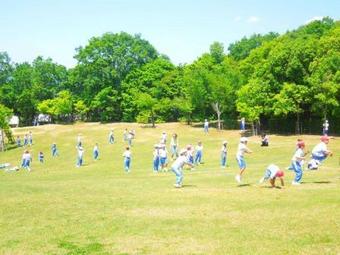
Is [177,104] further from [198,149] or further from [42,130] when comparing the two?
[198,149]

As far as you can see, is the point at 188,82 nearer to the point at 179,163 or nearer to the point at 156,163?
the point at 156,163

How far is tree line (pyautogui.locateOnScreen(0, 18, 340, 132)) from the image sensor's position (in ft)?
198

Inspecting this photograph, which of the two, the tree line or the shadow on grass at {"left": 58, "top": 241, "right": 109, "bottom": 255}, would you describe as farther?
the tree line

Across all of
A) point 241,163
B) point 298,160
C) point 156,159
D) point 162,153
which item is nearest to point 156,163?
point 156,159

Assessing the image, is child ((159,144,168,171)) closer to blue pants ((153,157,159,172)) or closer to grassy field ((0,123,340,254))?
blue pants ((153,157,159,172))

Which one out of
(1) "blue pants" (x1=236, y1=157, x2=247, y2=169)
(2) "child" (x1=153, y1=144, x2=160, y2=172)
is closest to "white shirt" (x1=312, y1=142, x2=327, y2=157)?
(1) "blue pants" (x1=236, y1=157, x2=247, y2=169)

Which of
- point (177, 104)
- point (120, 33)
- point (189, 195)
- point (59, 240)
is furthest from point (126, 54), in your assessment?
point (59, 240)

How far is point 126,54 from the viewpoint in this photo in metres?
100

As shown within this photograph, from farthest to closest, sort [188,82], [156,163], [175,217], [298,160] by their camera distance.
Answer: [188,82], [156,163], [298,160], [175,217]

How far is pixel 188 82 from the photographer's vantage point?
7825 cm

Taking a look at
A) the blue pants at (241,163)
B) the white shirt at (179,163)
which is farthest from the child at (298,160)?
the white shirt at (179,163)

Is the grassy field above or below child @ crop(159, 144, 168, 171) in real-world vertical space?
below

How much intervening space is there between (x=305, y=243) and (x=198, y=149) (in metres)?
27.2

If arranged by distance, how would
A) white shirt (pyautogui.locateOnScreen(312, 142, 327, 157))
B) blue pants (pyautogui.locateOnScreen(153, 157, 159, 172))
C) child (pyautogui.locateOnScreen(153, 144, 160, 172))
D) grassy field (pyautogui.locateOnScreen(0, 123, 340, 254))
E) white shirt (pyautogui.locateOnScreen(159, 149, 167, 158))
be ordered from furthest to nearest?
blue pants (pyautogui.locateOnScreen(153, 157, 159, 172)), child (pyautogui.locateOnScreen(153, 144, 160, 172)), white shirt (pyautogui.locateOnScreen(159, 149, 167, 158)), white shirt (pyautogui.locateOnScreen(312, 142, 327, 157)), grassy field (pyautogui.locateOnScreen(0, 123, 340, 254))
